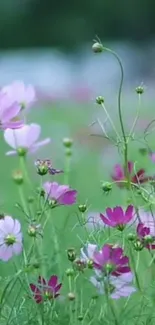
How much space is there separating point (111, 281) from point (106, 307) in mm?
70

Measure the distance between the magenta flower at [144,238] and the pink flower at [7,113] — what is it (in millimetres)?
211

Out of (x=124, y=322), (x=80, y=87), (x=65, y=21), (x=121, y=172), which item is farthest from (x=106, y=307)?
→ (x=65, y=21)

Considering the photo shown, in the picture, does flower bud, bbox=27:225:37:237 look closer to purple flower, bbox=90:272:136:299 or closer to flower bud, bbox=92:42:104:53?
purple flower, bbox=90:272:136:299

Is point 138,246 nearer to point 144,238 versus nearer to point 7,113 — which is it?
point 144,238

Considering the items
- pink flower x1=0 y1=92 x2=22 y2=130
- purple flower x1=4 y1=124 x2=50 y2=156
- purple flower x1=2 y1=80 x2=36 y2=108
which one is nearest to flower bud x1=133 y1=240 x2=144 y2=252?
pink flower x1=0 y1=92 x2=22 y2=130

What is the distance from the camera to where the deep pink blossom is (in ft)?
3.74

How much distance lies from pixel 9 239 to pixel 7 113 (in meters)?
0.19

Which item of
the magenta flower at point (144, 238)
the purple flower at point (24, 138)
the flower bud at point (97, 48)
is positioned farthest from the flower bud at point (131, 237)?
the purple flower at point (24, 138)

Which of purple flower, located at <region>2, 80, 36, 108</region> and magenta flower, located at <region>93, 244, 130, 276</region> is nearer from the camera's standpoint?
magenta flower, located at <region>93, 244, 130, 276</region>

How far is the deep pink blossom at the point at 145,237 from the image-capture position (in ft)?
3.74

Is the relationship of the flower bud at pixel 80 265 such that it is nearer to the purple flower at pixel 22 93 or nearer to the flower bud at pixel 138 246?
the flower bud at pixel 138 246

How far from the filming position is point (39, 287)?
3.91 feet

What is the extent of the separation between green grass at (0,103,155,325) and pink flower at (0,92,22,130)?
13 cm

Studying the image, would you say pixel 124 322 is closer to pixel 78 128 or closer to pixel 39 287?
pixel 39 287
